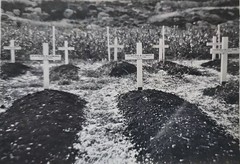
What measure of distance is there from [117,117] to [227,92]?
1.35m

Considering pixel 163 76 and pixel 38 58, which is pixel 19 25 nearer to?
pixel 38 58

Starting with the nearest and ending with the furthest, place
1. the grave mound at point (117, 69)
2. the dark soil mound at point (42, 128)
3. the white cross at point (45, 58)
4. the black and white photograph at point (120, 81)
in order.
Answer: the dark soil mound at point (42, 128), the black and white photograph at point (120, 81), the white cross at point (45, 58), the grave mound at point (117, 69)

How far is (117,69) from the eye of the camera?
375 centimetres

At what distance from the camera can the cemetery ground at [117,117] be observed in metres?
2.65

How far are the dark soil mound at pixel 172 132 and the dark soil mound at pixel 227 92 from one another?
0.35m

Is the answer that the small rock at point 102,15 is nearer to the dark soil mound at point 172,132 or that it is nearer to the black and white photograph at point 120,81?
the black and white photograph at point 120,81

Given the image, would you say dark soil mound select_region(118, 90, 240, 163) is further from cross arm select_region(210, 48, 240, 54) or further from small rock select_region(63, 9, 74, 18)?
small rock select_region(63, 9, 74, 18)

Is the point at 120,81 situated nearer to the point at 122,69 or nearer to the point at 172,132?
the point at 122,69

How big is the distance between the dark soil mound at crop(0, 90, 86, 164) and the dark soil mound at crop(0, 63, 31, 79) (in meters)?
0.42

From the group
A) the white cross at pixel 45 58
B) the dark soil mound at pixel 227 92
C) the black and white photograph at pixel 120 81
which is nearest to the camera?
the black and white photograph at pixel 120 81

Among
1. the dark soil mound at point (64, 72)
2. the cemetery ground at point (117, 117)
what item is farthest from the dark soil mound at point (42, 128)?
the dark soil mound at point (64, 72)

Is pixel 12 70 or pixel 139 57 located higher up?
pixel 139 57

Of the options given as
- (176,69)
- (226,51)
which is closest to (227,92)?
(226,51)

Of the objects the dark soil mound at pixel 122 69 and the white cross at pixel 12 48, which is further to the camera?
the dark soil mound at pixel 122 69
